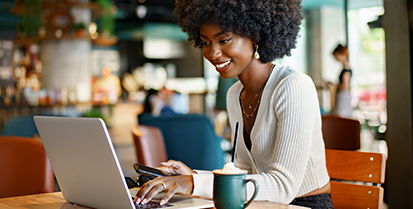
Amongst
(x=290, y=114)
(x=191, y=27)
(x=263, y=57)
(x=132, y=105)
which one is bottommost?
(x=132, y=105)

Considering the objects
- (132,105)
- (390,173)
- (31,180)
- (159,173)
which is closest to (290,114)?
(159,173)

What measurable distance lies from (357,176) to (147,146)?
1504 mm

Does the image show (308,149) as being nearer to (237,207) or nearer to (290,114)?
(290,114)

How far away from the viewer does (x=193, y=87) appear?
12586 millimetres

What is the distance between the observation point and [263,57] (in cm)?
154

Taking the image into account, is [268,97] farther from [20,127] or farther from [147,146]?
[20,127]

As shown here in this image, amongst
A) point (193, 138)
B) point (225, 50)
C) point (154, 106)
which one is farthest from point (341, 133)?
point (154, 106)

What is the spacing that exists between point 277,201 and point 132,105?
27.2 feet

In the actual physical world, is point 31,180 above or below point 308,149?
below

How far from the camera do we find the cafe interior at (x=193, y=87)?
282cm

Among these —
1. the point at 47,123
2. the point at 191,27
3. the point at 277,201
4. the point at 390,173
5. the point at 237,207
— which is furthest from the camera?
the point at 390,173

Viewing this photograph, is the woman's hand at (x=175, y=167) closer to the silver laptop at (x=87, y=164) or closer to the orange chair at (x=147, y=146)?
the silver laptop at (x=87, y=164)

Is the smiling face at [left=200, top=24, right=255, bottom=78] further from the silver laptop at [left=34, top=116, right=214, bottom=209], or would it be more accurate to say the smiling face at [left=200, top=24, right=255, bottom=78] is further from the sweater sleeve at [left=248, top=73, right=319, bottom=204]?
the silver laptop at [left=34, top=116, right=214, bottom=209]

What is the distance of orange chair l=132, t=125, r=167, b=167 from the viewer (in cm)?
271
